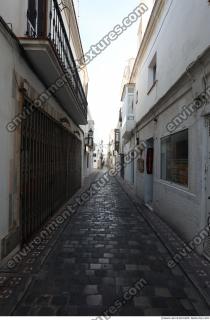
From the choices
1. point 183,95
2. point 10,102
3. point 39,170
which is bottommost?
point 39,170

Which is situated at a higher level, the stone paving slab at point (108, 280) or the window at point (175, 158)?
the window at point (175, 158)

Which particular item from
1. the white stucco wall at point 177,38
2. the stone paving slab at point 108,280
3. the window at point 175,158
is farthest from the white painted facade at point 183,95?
the stone paving slab at point 108,280

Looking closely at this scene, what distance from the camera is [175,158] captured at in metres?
7.11

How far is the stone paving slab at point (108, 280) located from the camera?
10.3ft

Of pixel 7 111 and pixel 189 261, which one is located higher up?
pixel 7 111

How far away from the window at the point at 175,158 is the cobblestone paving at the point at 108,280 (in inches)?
62.7

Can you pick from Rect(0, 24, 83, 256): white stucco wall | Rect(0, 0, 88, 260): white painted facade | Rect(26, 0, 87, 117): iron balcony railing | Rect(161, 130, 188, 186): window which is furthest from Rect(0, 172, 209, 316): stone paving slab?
Rect(26, 0, 87, 117): iron balcony railing

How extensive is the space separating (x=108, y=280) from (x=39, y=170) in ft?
11.1

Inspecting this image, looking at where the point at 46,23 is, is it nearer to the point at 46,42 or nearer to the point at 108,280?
the point at 46,42

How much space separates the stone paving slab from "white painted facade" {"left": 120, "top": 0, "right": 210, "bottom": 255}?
3.31 ft

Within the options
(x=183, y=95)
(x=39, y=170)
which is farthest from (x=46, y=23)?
(x=183, y=95)

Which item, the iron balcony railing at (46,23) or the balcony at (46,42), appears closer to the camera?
the balcony at (46,42)

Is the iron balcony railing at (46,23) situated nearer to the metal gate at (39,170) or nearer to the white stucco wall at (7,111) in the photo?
the white stucco wall at (7,111)

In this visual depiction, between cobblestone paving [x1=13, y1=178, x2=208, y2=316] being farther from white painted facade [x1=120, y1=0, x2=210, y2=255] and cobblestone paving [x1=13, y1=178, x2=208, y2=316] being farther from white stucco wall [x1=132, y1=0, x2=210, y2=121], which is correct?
white stucco wall [x1=132, y1=0, x2=210, y2=121]
